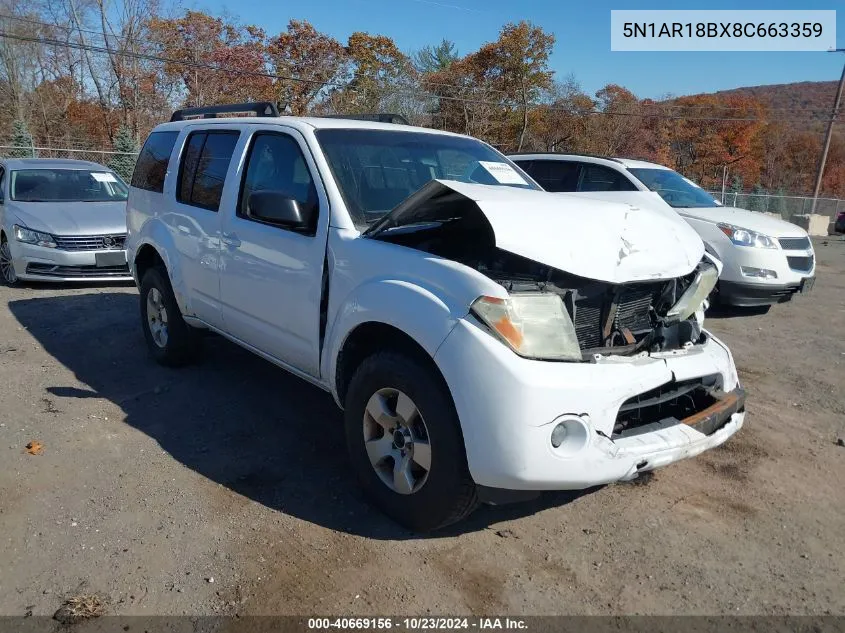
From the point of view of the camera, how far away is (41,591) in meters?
2.70

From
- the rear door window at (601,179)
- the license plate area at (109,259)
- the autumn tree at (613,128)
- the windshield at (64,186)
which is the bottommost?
the license plate area at (109,259)

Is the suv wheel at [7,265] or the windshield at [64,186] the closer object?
the suv wheel at [7,265]

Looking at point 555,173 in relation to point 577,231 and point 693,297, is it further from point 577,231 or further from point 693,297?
point 577,231

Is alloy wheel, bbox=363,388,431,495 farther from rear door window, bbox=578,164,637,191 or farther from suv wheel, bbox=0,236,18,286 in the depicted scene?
suv wheel, bbox=0,236,18,286

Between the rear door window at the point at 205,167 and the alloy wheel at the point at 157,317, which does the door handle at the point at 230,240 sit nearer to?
the rear door window at the point at 205,167

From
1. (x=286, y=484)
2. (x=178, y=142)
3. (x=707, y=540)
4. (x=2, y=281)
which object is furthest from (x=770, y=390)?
(x=2, y=281)

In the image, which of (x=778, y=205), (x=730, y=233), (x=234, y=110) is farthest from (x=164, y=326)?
(x=778, y=205)

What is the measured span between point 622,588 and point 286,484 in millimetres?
1820

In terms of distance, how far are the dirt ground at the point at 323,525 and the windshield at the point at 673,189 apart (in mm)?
4763

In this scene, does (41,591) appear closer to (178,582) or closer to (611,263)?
(178,582)

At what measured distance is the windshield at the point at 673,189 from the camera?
364 inches

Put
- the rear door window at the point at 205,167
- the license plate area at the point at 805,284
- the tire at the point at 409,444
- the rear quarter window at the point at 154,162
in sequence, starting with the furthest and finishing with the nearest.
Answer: the license plate area at the point at 805,284, the rear quarter window at the point at 154,162, the rear door window at the point at 205,167, the tire at the point at 409,444

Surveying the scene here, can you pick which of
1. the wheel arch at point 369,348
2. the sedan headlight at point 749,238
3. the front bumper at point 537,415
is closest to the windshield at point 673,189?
the sedan headlight at point 749,238

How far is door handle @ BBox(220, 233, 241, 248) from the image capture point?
167 inches
